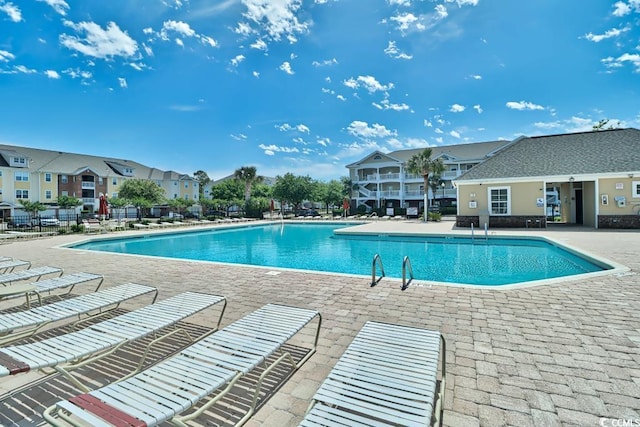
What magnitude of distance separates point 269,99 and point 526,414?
27.8 m

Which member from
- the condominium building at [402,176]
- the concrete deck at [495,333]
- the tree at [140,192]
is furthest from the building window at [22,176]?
the concrete deck at [495,333]

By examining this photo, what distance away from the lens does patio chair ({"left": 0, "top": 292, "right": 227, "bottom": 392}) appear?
2.69 metres

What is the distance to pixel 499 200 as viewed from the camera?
64.3ft

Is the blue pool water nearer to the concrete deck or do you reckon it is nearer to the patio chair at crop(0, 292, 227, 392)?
the concrete deck

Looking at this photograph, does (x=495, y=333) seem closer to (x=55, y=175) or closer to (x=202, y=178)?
(x=55, y=175)

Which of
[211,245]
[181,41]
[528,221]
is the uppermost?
[181,41]

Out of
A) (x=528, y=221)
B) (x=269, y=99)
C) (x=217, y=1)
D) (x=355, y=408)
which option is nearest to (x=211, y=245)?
(x=217, y=1)

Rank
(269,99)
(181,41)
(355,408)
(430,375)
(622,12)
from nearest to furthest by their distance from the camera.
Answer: (355,408) → (430,375) → (622,12) → (181,41) → (269,99)

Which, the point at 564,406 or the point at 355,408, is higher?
the point at 355,408

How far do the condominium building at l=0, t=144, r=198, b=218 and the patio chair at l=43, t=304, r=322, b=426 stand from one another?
159 ft

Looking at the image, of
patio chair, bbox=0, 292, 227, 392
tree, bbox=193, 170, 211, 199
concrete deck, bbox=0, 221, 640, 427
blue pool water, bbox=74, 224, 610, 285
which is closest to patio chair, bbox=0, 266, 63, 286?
concrete deck, bbox=0, 221, 640, 427

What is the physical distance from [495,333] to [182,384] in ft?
12.1

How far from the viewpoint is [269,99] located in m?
27.1

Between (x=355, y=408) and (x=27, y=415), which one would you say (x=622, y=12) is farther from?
(x=27, y=415)
